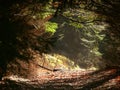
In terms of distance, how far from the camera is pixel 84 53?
37.7m

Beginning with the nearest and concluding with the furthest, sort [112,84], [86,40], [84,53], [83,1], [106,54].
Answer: [83,1] < [112,84] < [106,54] < [86,40] < [84,53]

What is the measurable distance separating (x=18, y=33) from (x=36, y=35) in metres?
1.11

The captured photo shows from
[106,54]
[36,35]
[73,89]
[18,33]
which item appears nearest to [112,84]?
[73,89]

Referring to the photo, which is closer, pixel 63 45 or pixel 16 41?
pixel 16 41

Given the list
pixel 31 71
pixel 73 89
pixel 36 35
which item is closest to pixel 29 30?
pixel 36 35

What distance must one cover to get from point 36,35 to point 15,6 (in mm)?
1604

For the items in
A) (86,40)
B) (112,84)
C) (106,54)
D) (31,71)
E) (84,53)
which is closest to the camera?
(112,84)

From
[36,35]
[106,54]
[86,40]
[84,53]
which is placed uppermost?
[36,35]

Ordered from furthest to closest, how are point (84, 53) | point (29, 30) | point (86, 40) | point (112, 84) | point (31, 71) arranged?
point (84, 53), point (86, 40), point (31, 71), point (112, 84), point (29, 30)

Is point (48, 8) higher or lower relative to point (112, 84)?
higher

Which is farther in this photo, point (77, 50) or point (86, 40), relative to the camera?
point (77, 50)

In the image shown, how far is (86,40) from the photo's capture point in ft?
106

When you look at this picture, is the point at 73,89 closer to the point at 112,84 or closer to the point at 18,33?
the point at 112,84

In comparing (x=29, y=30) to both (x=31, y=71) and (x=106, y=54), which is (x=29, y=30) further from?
(x=106, y=54)
